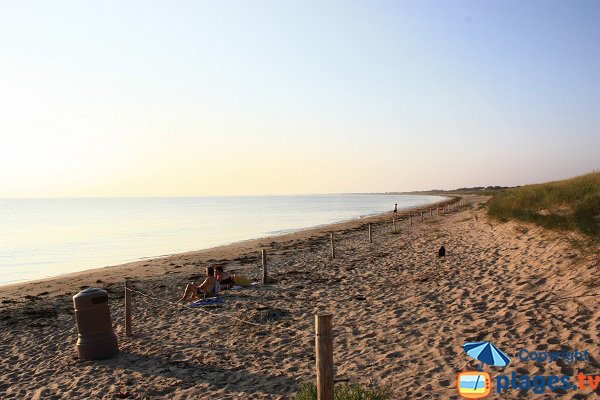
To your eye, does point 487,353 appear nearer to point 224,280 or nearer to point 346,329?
point 346,329

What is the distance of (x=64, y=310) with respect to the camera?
13688 millimetres

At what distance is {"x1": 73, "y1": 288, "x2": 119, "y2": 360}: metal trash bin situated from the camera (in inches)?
336

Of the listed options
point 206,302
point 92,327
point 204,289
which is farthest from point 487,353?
point 204,289

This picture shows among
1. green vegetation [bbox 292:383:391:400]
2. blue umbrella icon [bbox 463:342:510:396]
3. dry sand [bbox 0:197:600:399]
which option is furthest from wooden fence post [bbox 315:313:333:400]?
blue umbrella icon [bbox 463:342:510:396]

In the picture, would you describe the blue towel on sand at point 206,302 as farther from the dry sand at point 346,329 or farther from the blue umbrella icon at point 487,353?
the blue umbrella icon at point 487,353

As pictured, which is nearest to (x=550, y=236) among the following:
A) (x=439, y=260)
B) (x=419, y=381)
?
(x=439, y=260)

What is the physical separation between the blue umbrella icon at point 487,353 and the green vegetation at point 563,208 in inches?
256

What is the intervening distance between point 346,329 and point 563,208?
44.9ft

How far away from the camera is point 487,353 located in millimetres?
6801

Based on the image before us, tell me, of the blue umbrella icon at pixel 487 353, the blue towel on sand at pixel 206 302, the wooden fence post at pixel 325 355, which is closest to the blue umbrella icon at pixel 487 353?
the blue umbrella icon at pixel 487 353

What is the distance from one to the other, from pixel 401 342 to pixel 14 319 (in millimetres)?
11611

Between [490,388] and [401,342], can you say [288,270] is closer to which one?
[401,342]

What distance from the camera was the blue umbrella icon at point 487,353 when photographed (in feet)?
21.1

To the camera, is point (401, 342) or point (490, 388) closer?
point (490, 388)
